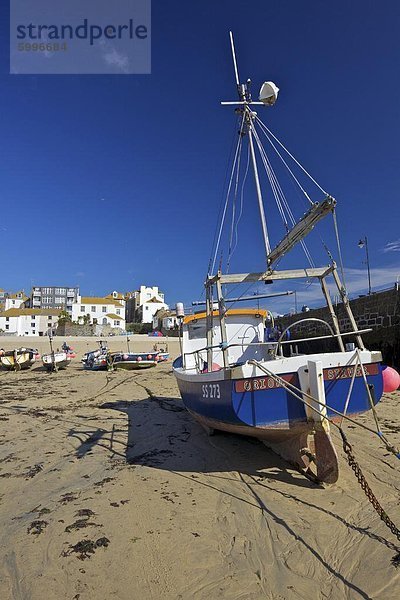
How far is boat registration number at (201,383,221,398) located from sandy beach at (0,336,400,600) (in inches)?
45.4

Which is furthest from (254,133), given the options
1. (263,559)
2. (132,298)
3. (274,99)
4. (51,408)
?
(132,298)

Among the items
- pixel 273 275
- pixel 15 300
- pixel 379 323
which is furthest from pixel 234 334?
pixel 15 300

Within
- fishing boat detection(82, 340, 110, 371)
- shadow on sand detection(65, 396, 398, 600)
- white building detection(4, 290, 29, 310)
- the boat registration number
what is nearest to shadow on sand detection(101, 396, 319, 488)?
shadow on sand detection(65, 396, 398, 600)

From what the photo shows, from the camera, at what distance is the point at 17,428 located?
31.3 feet

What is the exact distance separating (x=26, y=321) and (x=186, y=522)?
8659cm

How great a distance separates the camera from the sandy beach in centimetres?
339

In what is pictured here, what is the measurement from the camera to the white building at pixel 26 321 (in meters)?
82.2

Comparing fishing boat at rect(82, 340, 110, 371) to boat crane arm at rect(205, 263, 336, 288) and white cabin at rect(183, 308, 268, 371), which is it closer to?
white cabin at rect(183, 308, 268, 371)

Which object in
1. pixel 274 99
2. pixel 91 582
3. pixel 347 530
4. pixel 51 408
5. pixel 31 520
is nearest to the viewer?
pixel 91 582

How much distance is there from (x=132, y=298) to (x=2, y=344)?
73083 millimetres

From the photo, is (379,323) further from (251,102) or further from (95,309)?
(95,309)

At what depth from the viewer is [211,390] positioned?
6270 mm

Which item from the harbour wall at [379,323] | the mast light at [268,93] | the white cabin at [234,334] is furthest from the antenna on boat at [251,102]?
the harbour wall at [379,323]

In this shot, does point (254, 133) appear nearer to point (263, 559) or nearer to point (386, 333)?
point (263, 559)
